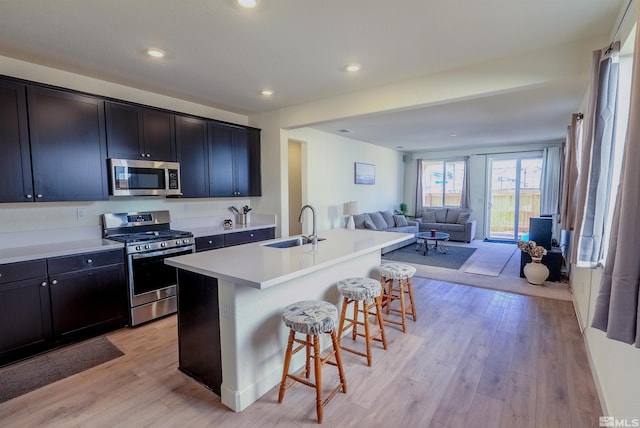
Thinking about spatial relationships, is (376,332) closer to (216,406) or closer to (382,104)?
(216,406)

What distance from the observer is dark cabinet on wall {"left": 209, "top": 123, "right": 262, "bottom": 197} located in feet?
13.9

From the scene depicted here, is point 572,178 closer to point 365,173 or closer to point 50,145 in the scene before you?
point 365,173

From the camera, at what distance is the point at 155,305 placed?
3309 mm

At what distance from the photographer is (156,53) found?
8.70 ft

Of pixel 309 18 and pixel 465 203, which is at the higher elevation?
pixel 309 18

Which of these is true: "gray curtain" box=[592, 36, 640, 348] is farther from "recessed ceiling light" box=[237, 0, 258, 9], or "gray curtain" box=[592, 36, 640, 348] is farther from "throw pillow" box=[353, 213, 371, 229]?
"throw pillow" box=[353, 213, 371, 229]

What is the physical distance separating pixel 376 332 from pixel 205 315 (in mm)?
1682

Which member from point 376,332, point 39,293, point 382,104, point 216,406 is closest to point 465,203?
point 382,104

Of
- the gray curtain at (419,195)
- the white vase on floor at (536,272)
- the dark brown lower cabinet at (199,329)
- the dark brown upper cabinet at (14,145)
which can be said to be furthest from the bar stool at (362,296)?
the gray curtain at (419,195)

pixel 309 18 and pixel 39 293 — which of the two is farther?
pixel 39 293

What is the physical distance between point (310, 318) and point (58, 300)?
2311mm

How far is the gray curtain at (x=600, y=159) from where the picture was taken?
1877 millimetres

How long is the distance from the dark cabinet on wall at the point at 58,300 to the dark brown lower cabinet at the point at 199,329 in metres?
1.12

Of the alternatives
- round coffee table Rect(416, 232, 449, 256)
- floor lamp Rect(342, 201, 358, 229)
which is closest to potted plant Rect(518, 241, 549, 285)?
round coffee table Rect(416, 232, 449, 256)
